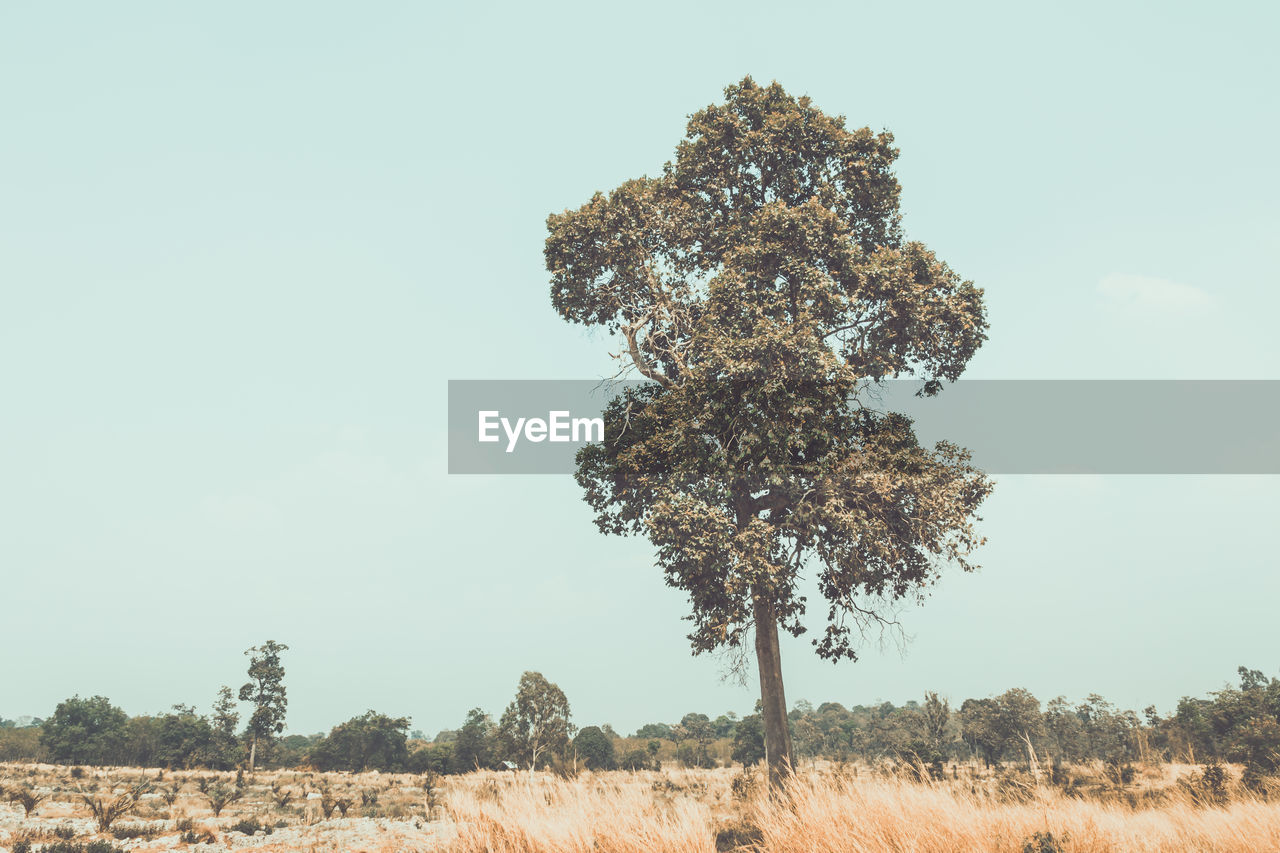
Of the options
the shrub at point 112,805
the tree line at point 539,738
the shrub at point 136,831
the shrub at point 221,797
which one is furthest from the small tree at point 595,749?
the shrub at point 136,831

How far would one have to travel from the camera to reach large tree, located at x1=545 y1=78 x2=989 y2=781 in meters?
14.5

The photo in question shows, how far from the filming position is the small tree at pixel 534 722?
4694 cm

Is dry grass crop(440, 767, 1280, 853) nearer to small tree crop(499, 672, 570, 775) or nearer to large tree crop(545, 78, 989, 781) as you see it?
large tree crop(545, 78, 989, 781)

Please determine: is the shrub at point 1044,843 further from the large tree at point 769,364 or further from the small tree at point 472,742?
Answer: the small tree at point 472,742

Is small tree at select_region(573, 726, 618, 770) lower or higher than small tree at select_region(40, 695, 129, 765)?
lower

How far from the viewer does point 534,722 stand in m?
47.2

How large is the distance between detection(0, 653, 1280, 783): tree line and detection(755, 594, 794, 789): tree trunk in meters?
29.6

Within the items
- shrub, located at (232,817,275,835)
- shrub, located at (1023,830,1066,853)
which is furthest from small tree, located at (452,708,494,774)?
shrub, located at (1023,830,1066,853)

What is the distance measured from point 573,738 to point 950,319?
4691 centimetres

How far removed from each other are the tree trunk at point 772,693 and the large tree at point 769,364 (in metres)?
0.05

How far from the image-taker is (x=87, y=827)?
2123 centimetres

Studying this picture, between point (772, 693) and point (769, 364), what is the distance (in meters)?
7.59

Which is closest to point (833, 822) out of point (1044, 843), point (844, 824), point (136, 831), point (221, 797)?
point (844, 824)

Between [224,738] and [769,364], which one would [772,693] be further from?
[224,738]
